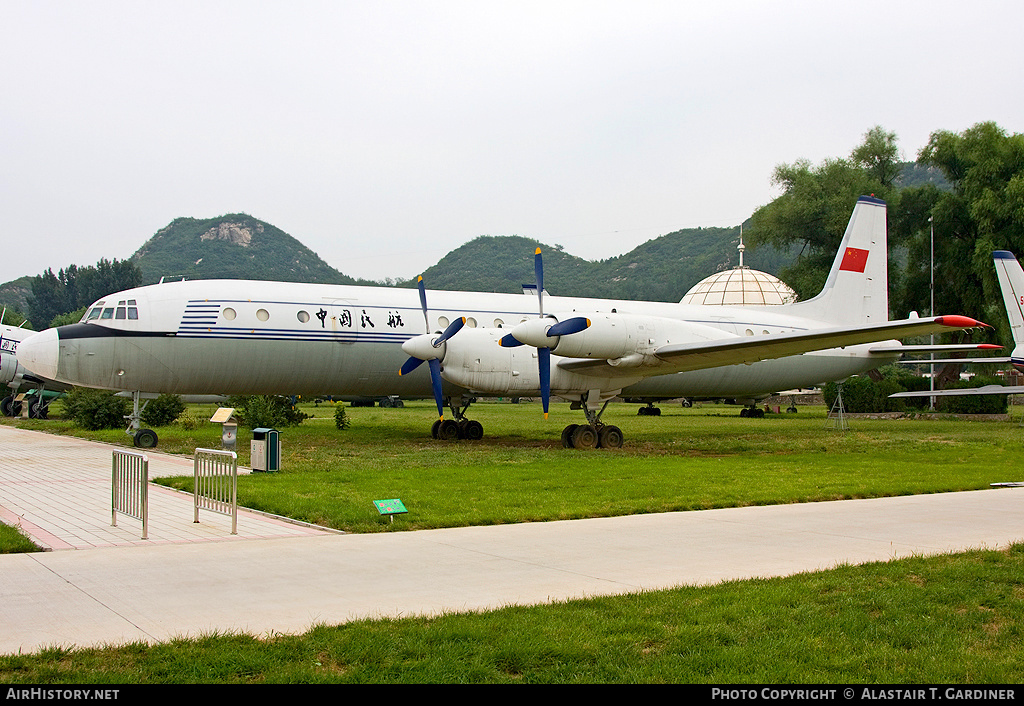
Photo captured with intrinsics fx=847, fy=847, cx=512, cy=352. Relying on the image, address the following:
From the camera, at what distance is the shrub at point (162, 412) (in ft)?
98.3

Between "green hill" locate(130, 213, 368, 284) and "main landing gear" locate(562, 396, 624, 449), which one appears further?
"green hill" locate(130, 213, 368, 284)

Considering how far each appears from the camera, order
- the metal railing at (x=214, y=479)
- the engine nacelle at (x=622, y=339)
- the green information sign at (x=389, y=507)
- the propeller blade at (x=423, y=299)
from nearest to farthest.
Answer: the green information sign at (x=389, y=507), the metal railing at (x=214, y=479), the engine nacelle at (x=622, y=339), the propeller blade at (x=423, y=299)

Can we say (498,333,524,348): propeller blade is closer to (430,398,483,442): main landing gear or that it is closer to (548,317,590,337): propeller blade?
(548,317,590,337): propeller blade

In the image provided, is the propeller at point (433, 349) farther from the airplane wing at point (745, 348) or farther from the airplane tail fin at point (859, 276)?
the airplane tail fin at point (859, 276)

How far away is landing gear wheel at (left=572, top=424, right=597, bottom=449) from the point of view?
20.4m

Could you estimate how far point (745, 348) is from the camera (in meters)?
19.8

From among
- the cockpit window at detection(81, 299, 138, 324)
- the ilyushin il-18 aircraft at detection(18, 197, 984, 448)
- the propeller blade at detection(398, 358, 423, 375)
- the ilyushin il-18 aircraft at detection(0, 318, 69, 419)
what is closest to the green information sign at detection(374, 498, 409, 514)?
the ilyushin il-18 aircraft at detection(18, 197, 984, 448)

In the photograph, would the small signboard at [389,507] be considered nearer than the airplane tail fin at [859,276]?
Yes

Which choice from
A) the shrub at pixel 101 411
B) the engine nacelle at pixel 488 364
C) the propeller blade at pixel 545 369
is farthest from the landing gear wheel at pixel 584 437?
the shrub at pixel 101 411

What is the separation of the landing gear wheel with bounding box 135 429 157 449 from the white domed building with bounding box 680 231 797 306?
51141 millimetres

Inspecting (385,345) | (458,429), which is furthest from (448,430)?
(385,345)

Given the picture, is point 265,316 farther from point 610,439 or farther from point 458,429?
point 610,439

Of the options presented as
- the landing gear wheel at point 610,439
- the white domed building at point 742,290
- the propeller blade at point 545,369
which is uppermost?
the white domed building at point 742,290

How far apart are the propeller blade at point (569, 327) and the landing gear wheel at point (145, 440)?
10045 millimetres
